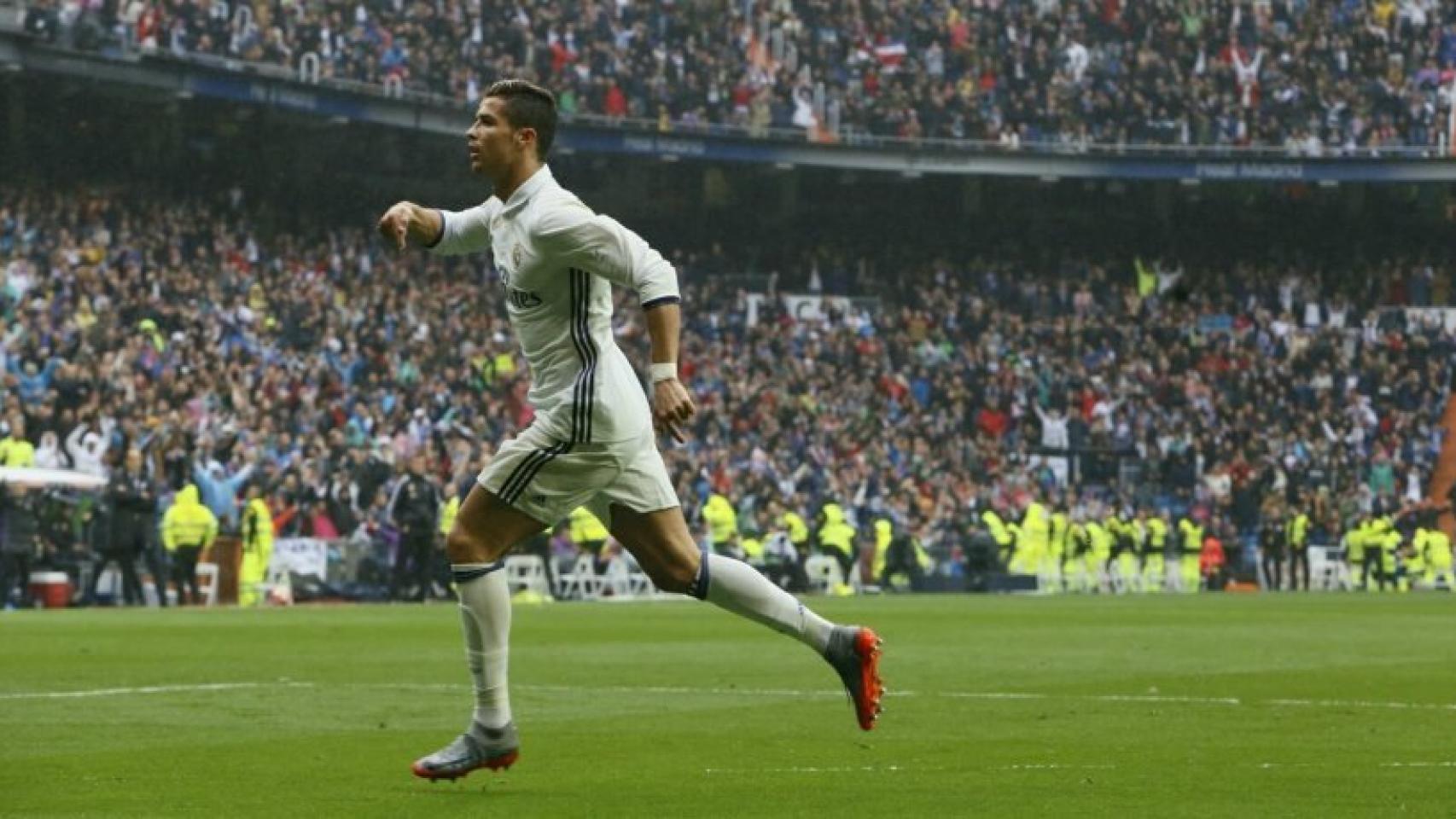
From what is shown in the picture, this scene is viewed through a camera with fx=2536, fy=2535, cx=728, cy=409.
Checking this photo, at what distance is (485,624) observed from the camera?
8859 millimetres

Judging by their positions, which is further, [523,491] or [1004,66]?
[1004,66]

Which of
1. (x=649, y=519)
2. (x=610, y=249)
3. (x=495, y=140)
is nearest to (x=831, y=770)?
(x=649, y=519)

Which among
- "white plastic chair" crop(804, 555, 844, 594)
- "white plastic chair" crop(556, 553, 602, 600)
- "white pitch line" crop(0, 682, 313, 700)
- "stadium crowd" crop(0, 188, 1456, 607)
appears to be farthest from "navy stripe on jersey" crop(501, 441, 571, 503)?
"white plastic chair" crop(804, 555, 844, 594)

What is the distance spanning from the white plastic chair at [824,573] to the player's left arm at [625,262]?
30.5 metres

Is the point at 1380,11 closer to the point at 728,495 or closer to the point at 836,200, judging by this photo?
the point at 836,200

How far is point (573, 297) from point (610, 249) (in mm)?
275

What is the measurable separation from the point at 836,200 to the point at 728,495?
14564mm

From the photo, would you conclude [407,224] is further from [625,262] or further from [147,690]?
[147,690]

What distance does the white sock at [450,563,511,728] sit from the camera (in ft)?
28.9

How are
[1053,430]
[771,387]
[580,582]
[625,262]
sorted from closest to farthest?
[625,262] < [580,582] < [771,387] < [1053,430]

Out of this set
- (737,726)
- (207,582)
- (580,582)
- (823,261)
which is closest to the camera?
(737,726)

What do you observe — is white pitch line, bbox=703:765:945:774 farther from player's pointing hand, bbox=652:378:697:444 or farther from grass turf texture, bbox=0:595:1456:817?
player's pointing hand, bbox=652:378:697:444

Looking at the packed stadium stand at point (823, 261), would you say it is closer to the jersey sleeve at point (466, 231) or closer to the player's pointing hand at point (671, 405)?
the jersey sleeve at point (466, 231)

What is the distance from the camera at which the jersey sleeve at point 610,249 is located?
8.62 meters
